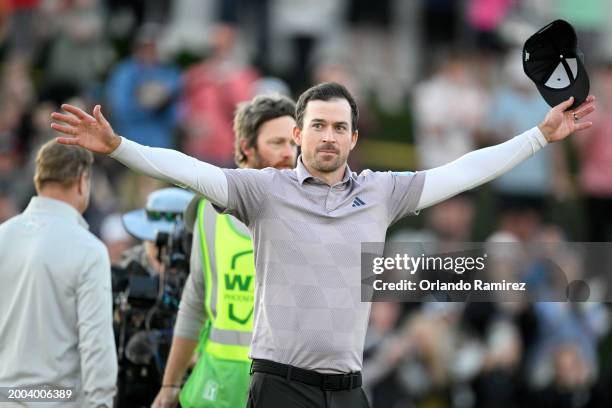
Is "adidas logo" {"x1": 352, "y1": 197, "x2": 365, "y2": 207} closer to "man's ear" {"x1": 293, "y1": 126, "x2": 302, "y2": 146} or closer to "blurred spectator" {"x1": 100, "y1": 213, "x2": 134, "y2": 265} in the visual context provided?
"man's ear" {"x1": 293, "y1": 126, "x2": 302, "y2": 146}

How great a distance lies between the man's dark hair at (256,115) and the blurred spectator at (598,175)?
7736mm

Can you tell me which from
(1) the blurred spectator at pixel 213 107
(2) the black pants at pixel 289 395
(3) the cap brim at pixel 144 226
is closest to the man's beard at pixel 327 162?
(2) the black pants at pixel 289 395

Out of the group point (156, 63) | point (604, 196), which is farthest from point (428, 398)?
point (156, 63)

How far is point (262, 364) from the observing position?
6.46 m

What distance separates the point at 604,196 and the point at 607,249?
93cm

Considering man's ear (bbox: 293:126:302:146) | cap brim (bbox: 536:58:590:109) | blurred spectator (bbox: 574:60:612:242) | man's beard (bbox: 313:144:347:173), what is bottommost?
man's beard (bbox: 313:144:347:173)

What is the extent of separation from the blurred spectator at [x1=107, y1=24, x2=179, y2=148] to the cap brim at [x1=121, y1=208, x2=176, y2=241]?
5.00m

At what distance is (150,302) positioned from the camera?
8336mm

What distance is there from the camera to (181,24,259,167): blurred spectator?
13773 millimetres

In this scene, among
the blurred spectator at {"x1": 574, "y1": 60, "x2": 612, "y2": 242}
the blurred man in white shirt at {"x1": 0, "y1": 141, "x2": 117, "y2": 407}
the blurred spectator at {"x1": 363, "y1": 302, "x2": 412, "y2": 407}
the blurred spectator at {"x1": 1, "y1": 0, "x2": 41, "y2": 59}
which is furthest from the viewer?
the blurred spectator at {"x1": 1, "y1": 0, "x2": 41, "y2": 59}

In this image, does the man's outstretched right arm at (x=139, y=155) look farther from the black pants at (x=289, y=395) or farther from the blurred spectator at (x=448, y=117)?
the blurred spectator at (x=448, y=117)

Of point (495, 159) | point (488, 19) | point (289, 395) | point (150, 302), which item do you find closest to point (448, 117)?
point (488, 19)

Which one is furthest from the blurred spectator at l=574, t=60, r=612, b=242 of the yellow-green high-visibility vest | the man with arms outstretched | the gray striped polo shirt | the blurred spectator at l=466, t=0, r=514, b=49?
the gray striped polo shirt

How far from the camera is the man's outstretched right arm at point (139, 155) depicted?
20.2 feet
